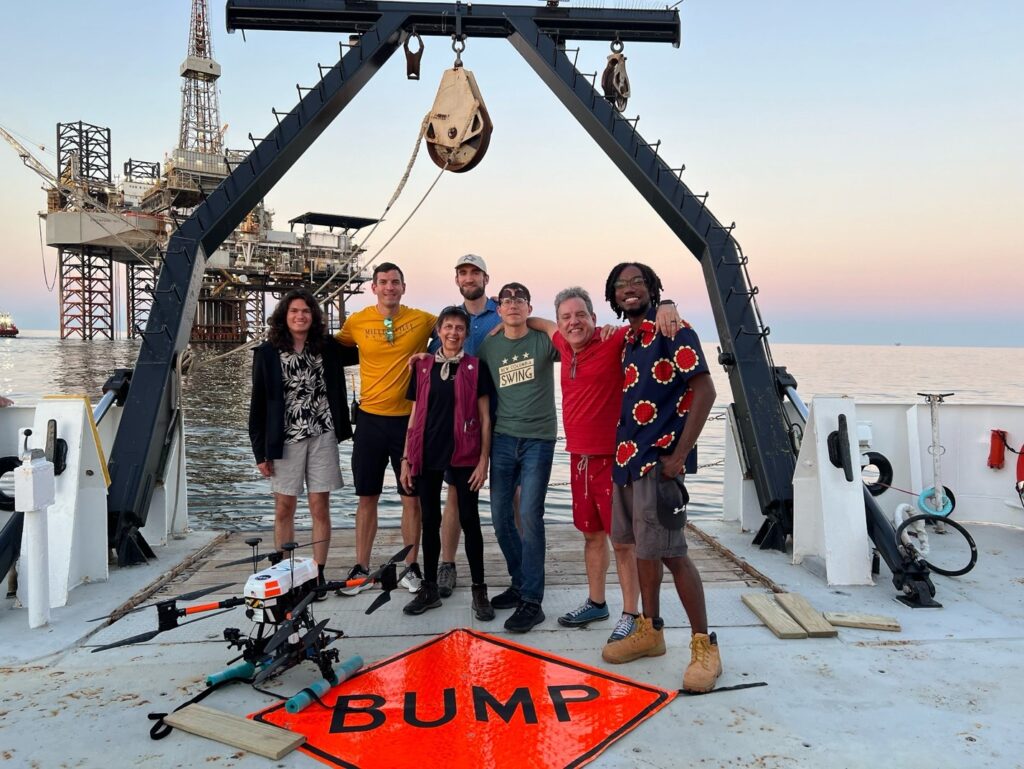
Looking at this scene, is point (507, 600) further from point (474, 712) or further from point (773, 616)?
point (773, 616)

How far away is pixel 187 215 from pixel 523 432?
48.4 metres

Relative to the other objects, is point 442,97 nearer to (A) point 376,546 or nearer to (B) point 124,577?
(A) point 376,546

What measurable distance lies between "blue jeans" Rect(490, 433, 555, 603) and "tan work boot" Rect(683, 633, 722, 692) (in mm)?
1083

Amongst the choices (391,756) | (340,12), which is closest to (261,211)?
(340,12)

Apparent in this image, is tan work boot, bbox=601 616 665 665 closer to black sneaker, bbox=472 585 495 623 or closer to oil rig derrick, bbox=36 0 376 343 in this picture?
black sneaker, bbox=472 585 495 623

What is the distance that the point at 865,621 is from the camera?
4055 millimetres

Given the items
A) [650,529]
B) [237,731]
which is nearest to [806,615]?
[650,529]

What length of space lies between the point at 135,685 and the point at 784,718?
10.1ft

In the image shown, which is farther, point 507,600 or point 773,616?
point 507,600

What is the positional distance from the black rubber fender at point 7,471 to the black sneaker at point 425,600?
3.13 meters

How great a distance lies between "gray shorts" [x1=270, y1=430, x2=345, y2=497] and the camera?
4.51 metres

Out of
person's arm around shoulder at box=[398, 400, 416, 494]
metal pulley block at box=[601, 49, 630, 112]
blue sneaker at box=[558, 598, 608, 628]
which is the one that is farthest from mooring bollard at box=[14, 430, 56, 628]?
metal pulley block at box=[601, 49, 630, 112]


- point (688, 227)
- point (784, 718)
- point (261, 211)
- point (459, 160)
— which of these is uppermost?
point (261, 211)

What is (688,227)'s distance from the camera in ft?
19.7
